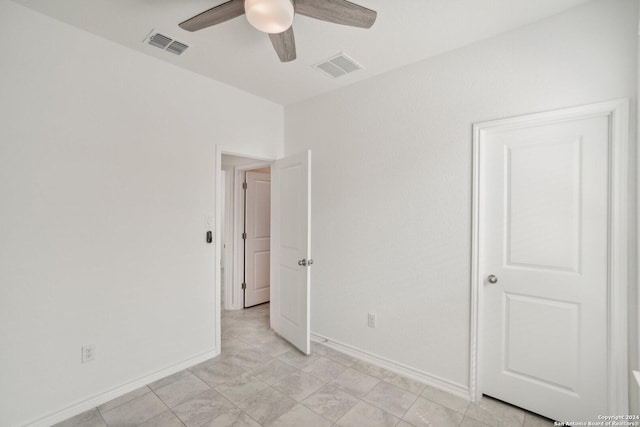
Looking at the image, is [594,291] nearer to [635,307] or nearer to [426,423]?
[635,307]

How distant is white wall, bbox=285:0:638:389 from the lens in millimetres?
1856

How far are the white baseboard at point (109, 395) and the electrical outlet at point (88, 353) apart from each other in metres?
0.27

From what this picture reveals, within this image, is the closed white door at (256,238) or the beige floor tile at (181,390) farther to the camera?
the closed white door at (256,238)

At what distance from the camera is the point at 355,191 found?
293cm

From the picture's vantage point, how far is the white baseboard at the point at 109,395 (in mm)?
1940

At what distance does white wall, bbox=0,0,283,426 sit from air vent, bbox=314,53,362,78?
109 cm

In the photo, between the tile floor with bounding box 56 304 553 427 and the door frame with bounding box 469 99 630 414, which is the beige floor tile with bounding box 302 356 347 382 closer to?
the tile floor with bounding box 56 304 553 427

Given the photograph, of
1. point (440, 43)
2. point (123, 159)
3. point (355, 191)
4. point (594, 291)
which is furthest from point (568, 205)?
point (123, 159)

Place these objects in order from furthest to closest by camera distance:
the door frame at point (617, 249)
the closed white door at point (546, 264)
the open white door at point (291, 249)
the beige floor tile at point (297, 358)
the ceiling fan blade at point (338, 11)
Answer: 1. the open white door at point (291, 249)
2. the beige floor tile at point (297, 358)
3. the closed white door at point (546, 264)
4. the door frame at point (617, 249)
5. the ceiling fan blade at point (338, 11)

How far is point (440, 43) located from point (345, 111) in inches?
40.7

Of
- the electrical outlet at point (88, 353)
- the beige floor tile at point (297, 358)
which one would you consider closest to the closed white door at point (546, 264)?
the beige floor tile at point (297, 358)

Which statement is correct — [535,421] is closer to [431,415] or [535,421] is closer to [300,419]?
[431,415]

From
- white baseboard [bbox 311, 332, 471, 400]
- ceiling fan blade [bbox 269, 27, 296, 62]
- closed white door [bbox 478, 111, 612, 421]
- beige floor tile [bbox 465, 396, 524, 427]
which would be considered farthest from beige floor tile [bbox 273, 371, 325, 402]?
ceiling fan blade [bbox 269, 27, 296, 62]

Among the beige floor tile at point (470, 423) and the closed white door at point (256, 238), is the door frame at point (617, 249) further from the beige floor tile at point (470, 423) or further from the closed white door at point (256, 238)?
the closed white door at point (256, 238)
